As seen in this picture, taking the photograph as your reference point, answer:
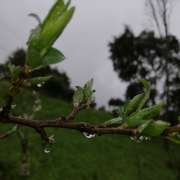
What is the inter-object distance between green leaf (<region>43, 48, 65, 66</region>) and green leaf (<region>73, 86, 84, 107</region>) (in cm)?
14

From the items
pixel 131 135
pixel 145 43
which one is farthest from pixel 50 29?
pixel 145 43

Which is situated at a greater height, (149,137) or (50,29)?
(50,29)

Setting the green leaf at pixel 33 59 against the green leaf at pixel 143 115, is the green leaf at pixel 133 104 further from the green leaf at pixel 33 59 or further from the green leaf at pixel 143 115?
the green leaf at pixel 33 59

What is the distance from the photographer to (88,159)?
58.7ft

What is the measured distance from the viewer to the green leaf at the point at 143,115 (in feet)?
2.47

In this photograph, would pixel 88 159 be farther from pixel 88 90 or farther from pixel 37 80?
pixel 37 80

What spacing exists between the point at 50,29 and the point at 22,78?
9 cm

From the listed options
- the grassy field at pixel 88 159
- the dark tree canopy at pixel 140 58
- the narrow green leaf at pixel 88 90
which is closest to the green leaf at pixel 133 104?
the narrow green leaf at pixel 88 90

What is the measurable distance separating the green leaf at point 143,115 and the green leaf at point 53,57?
13 centimetres

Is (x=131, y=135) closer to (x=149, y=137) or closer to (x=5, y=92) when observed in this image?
(x=149, y=137)

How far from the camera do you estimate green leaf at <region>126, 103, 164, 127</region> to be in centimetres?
75

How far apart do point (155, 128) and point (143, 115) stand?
4 centimetres

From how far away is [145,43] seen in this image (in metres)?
28.5

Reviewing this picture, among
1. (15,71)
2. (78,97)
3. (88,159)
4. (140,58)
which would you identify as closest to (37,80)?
(15,71)
